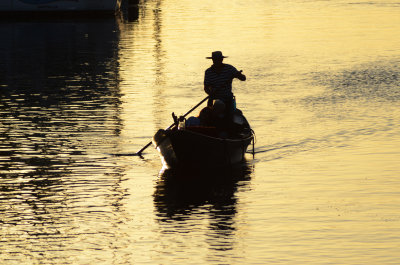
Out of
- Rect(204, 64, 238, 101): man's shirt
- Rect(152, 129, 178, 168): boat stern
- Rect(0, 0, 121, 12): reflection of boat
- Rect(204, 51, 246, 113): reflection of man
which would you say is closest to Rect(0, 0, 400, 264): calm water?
Rect(152, 129, 178, 168): boat stern

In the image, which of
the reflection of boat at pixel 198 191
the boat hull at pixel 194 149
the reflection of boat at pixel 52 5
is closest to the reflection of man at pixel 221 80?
the boat hull at pixel 194 149

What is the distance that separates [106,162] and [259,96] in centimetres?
1252

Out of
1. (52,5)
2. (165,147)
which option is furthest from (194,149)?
(52,5)

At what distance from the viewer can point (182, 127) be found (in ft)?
74.5

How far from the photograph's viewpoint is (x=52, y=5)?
7256 centimetres

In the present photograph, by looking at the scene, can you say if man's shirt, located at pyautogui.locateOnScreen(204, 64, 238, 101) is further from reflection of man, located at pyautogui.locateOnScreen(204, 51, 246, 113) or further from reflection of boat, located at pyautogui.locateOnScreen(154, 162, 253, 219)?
reflection of boat, located at pyautogui.locateOnScreen(154, 162, 253, 219)

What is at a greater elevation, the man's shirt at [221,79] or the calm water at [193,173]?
the man's shirt at [221,79]

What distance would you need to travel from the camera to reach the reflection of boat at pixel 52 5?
72312 mm

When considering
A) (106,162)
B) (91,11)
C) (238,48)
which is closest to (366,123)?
(106,162)

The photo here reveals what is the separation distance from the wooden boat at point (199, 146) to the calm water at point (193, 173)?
1.29 feet

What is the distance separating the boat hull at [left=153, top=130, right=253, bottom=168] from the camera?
21656 millimetres

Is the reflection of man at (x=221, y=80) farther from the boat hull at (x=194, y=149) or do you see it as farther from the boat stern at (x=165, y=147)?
the boat stern at (x=165, y=147)

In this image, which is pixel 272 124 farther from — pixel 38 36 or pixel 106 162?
pixel 38 36

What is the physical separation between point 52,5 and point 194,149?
52.7 metres
